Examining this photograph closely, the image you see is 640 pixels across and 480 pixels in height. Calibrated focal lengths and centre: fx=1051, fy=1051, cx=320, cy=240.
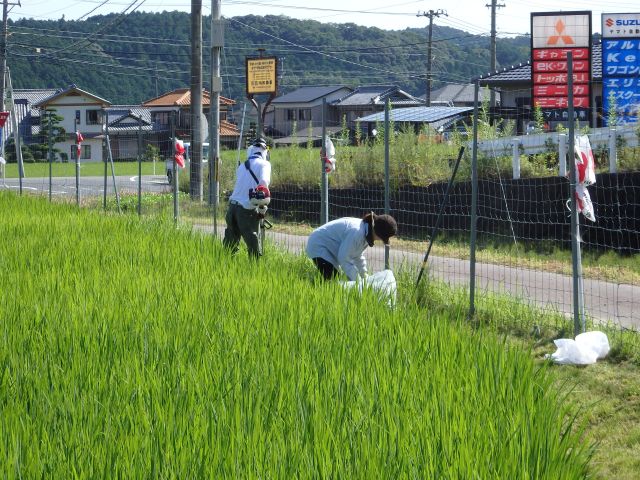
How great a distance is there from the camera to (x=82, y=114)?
7619 cm

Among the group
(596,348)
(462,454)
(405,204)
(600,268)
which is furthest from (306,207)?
(462,454)

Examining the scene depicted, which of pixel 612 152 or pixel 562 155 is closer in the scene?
pixel 612 152

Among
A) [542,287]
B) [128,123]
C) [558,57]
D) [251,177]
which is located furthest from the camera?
[128,123]

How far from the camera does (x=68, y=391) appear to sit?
399 centimetres

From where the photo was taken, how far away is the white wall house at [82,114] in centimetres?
7406

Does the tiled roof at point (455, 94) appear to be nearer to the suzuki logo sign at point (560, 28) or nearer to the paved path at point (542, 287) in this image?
the suzuki logo sign at point (560, 28)

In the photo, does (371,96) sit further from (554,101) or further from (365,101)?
(554,101)

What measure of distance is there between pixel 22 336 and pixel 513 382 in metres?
2.31

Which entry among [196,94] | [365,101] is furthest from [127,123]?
[196,94]

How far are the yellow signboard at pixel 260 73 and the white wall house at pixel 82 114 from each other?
4770 cm

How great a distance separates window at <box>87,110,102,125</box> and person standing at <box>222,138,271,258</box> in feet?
224

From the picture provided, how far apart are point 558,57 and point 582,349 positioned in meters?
17.6

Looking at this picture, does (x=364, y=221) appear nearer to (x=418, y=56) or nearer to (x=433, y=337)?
(x=433, y=337)

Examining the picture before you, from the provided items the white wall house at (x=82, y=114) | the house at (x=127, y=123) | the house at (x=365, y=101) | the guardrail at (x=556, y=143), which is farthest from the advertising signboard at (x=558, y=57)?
the white wall house at (x=82, y=114)
